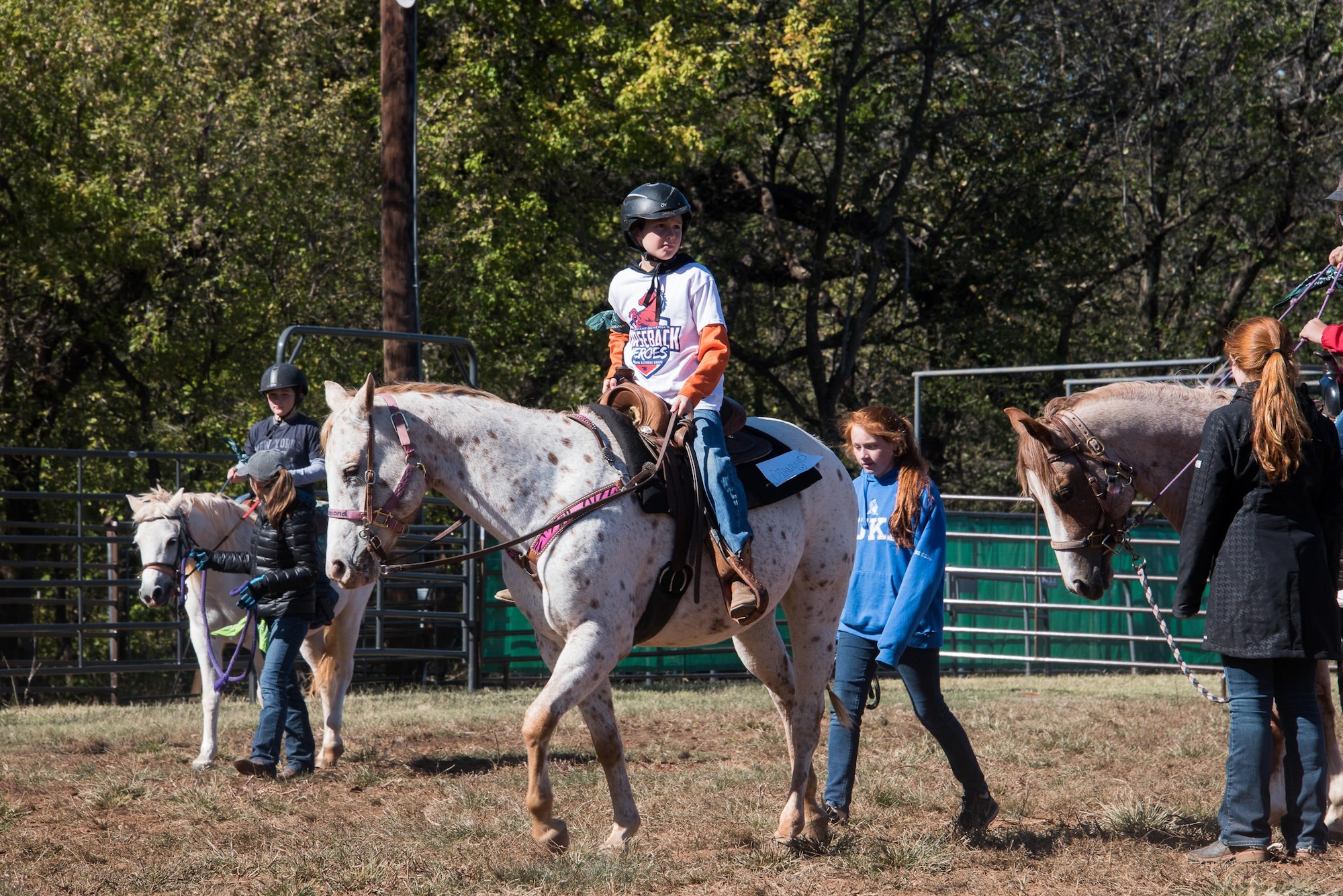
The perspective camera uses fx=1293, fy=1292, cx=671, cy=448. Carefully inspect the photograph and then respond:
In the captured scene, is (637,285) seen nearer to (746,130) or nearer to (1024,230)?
(746,130)

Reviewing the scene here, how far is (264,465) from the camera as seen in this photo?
7.50 m

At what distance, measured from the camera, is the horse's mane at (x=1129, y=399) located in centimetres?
588

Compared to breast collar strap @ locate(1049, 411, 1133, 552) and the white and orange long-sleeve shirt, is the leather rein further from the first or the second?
breast collar strap @ locate(1049, 411, 1133, 552)

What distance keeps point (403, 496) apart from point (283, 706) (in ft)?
10.2

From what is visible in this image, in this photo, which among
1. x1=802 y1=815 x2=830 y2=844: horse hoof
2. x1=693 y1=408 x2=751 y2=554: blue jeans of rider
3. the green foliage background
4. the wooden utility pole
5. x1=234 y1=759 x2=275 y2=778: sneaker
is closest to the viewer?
x1=693 y1=408 x2=751 y2=554: blue jeans of rider

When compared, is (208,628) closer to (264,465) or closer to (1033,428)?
(264,465)

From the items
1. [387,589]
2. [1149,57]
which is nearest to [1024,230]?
[1149,57]

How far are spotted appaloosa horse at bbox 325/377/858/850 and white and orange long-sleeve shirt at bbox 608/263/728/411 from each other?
0.39 metres

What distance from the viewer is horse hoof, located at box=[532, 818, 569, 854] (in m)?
5.06

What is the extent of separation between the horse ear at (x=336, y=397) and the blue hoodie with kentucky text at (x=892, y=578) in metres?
2.45

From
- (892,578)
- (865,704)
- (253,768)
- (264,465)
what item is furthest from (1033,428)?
(253,768)

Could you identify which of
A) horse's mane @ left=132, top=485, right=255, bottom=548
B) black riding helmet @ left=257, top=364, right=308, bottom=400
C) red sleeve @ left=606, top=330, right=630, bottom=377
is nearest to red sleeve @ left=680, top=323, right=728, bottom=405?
red sleeve @ left=606, top=330, right=630, bottom=377

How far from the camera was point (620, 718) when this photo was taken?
10.3 metres

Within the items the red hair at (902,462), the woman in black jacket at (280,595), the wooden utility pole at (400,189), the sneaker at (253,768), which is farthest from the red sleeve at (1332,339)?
the wooden utility pole at (400,189)
